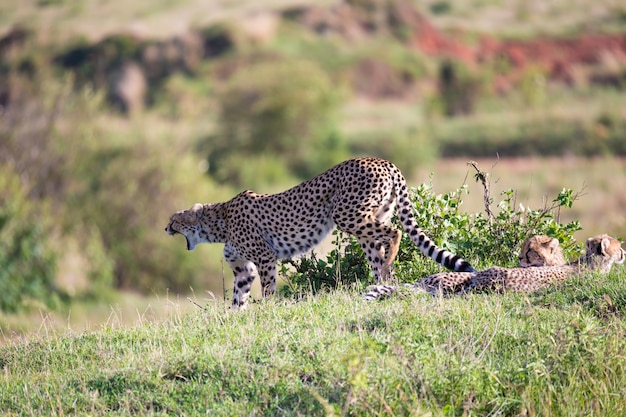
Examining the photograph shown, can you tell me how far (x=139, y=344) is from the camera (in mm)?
6055

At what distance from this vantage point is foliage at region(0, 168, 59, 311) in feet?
59.2

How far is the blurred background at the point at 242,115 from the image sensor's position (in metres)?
21.6

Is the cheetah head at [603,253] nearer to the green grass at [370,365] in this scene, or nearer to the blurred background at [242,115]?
the green grass at [370,365]

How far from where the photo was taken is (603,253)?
6.66 metres

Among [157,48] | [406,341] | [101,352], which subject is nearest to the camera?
[406,341]

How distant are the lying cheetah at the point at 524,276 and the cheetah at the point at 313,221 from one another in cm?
38

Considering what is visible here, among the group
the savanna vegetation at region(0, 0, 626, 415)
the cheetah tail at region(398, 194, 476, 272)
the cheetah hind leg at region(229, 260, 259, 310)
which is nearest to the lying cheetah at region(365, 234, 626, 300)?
the savanna vegetation at region(0, 0, 626, 415)

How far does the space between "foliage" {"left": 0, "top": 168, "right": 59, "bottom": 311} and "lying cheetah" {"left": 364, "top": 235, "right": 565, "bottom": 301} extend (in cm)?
1200

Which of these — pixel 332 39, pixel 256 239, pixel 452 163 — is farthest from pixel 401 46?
pixel 256 239

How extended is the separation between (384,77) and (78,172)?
21.0 metres

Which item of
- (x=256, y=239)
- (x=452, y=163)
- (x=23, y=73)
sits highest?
(x=256, y=239)

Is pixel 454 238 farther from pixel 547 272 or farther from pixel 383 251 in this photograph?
pixel 547 272

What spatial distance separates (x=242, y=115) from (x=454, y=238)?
27114mm

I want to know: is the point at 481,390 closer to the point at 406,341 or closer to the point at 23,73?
the point at 406,341
